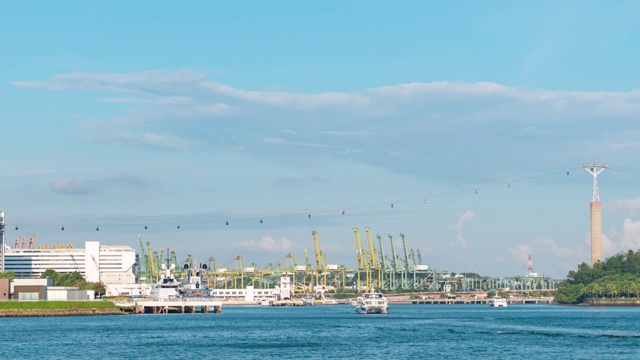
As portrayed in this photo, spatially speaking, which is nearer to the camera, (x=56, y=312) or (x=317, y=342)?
(x=317, y=342)

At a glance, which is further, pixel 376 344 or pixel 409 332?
pixel 409 332

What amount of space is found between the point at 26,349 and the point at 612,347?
59.3 metres

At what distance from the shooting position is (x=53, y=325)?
151 metres

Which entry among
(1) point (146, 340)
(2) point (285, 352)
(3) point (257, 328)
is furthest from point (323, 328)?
(2) point (285, 352)

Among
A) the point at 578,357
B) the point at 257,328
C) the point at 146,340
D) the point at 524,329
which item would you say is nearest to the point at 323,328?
the point at 257,328

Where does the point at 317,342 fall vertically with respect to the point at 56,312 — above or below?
below

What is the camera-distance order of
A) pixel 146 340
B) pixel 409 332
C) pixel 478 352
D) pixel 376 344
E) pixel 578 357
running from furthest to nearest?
pixel 409 332
pixel 146 340
pixel 376 344
pixel 478 352
pixel 578 357

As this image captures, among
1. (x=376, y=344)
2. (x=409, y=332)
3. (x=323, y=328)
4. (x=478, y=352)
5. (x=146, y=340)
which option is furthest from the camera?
(x=323, y=328)

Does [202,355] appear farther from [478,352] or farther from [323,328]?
[323,328]

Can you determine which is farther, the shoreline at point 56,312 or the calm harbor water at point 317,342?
the shoreline at point 56,312

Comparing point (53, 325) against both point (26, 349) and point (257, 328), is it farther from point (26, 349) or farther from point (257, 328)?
point (26, 349)

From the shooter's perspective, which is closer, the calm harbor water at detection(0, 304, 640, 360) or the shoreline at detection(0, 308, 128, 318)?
the calm harbor water at detection(0, 304, 640, 360)

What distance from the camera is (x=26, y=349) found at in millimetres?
101812

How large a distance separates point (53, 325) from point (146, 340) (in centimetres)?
4046
